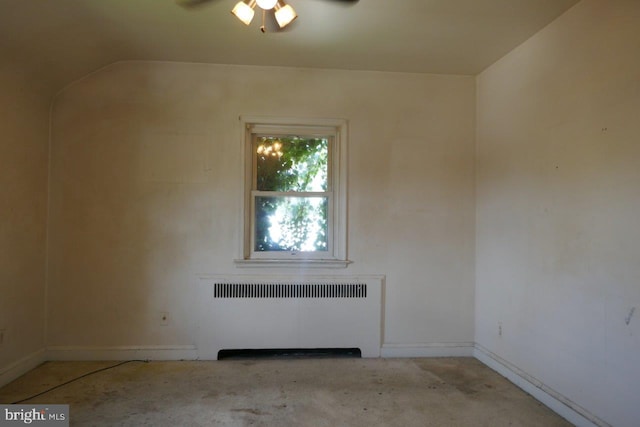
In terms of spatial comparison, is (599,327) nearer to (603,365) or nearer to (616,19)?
(603,365)

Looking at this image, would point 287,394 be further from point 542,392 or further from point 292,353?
point 542,392

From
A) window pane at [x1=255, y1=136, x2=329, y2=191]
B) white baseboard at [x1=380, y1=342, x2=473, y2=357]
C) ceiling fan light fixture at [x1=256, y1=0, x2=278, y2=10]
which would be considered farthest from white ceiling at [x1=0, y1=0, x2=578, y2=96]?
white baseboard at [x1=380, y1=342, x2=473, y2=357]

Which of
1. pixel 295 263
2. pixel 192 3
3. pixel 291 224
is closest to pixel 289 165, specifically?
pixel 291 224

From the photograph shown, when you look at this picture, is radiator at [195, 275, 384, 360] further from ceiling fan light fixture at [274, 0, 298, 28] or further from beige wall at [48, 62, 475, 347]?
ceiling fan light fixture at [274, 0, 298, 28]

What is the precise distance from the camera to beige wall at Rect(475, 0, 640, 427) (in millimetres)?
1738

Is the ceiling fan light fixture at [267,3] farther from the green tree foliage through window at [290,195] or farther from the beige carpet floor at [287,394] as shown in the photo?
the beige carpet floor at [287,394]

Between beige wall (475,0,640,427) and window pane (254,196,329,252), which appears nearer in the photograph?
beige wall (475,0,640,427)

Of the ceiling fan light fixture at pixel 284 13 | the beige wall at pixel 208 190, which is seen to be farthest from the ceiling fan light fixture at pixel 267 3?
the beige wall at pixel 208 190

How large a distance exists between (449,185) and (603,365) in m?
1.68

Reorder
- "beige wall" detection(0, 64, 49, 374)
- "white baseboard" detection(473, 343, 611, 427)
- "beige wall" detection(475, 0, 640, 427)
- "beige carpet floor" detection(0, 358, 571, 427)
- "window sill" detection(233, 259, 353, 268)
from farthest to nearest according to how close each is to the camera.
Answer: "window sill" detection(233, 259, 353, 268) → "beige wall" detection(0, 64, 49, 374) → "beige carpet floor" detection(0, 358, 571, 427) → "white baseboard" detection(473, 343, 611, 427) → "beige wall" detection(475, 0, 640, 427)

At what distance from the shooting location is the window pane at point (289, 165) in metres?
3.11

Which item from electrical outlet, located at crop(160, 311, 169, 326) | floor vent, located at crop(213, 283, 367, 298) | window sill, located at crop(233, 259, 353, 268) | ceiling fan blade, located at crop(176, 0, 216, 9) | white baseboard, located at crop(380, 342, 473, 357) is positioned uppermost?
ceiling fan blade, located at crop(176, 0, 216, 9)

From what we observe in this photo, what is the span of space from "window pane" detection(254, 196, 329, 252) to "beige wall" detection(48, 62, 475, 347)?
0.24m

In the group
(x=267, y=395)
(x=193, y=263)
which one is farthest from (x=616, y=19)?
(x=193, y=263)
